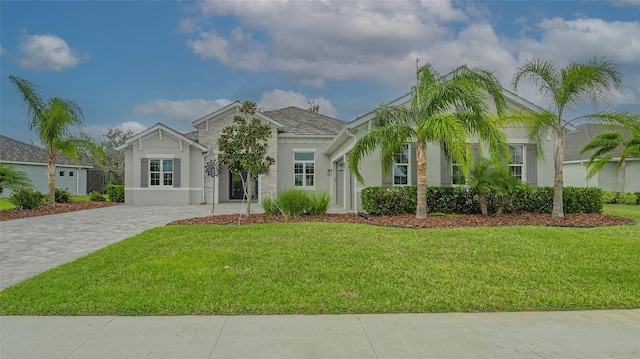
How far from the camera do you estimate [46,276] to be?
5594mm

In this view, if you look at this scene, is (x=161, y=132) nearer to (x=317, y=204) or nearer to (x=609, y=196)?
(x=317, y=204)

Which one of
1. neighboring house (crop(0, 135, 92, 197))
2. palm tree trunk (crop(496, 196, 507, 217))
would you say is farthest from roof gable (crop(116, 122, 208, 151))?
palm tree trunk (crop(496, 196, 507, 217))

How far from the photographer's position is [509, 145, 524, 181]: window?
572 inches

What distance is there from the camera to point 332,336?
3607 mm

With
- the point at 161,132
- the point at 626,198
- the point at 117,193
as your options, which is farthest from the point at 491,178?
the point at 117,193

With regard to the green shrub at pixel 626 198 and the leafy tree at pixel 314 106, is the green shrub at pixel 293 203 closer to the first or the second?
the green shrub at pixel 626 198

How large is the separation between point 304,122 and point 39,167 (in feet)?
70.5

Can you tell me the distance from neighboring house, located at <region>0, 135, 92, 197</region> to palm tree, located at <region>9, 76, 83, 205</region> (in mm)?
10928

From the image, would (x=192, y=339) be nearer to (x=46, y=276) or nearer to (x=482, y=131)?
(x=46, y=276)

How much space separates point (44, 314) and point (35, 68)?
1812cm

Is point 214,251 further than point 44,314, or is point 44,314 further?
point 214,251

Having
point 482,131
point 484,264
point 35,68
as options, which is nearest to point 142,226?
point 484,264

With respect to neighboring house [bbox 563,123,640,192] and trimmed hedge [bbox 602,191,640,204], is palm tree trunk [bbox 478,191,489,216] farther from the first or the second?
neighboring house [bbox 563,123,640,192]

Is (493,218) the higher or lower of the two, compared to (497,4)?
lower
